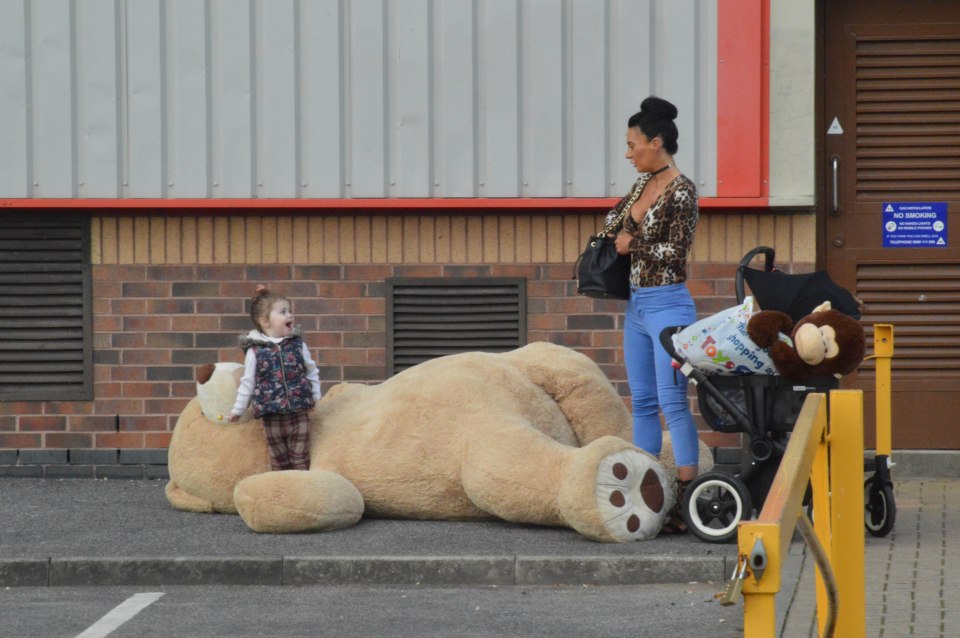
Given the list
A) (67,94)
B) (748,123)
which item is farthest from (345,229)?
(748,123)

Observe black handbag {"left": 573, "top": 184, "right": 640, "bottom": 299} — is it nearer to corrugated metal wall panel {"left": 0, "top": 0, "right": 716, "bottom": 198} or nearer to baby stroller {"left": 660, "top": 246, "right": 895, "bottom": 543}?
baby stroller {"left": 660, "top": 246, "right": 895, "bottom": 543}

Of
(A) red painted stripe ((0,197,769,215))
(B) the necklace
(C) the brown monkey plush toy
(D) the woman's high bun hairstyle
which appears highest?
(D) the woman's high bun hairstyle

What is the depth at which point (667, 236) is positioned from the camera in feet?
26.2

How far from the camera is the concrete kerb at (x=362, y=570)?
7.04 metres

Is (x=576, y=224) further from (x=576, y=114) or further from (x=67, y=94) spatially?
(x=67, y=94)

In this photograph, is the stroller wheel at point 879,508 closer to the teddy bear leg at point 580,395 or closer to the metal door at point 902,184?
the teddy bear leg at point 580,395

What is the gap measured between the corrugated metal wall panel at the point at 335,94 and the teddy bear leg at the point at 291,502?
115 inches

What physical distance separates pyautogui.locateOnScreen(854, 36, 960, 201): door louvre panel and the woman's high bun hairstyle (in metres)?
2.72

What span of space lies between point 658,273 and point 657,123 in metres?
0.75

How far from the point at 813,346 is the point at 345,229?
401 cm

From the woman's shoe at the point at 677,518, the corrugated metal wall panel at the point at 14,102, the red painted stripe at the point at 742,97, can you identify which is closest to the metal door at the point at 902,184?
the red painted stripe at the point at 742,97

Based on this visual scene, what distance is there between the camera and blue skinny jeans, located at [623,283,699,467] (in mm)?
7965

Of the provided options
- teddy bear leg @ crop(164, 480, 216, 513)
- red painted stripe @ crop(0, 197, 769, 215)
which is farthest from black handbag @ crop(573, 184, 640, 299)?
teddy bear leg @ crop(164, 480, 216, 513)

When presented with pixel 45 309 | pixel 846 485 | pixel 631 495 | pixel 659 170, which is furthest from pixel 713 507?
pixel 45 309
